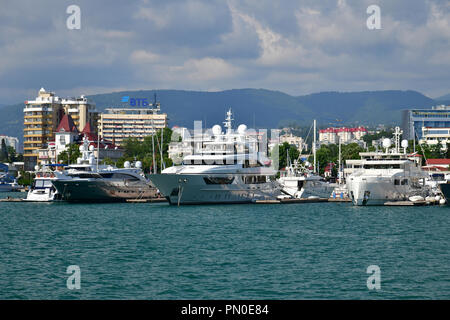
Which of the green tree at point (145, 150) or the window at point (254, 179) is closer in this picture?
the window at point (254, 179)

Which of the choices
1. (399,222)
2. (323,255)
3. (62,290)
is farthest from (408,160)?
(62,290)

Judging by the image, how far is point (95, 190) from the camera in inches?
3556

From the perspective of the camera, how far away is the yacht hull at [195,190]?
75375mm

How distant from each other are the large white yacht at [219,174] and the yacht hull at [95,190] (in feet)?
47.1

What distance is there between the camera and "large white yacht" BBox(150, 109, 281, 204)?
75688 millimetres

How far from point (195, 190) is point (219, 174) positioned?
3.10 metres

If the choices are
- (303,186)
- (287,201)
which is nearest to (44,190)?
(287,201)

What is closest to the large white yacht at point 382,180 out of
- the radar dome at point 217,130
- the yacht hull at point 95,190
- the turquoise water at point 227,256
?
the turquoise water at point 227,256

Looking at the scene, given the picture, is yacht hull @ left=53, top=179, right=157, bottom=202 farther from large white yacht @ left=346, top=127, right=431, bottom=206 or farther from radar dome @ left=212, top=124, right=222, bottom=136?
large white yacht @ left=346, top=127, right=431, bottom=206

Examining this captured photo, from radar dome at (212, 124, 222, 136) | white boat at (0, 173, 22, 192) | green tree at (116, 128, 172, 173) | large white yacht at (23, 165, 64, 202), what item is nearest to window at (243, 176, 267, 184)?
radar dome at (212, 124, 222, 136)

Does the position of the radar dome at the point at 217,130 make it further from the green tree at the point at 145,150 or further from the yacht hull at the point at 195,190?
the green tree at the point at 145,150

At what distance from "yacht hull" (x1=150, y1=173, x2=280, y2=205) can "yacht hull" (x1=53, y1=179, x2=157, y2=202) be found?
15209mm
